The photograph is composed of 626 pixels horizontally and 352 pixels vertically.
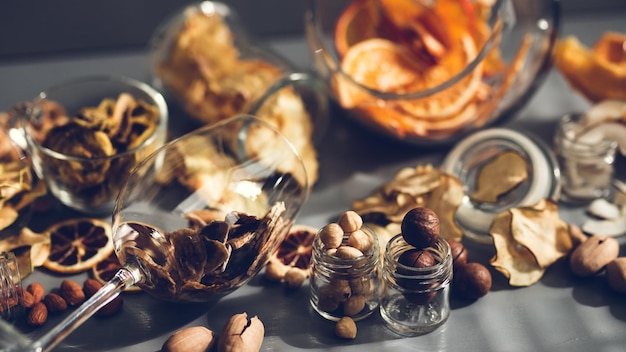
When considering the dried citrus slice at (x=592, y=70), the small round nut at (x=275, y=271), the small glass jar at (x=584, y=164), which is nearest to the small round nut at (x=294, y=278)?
the small round nut at (x=275, y=271)

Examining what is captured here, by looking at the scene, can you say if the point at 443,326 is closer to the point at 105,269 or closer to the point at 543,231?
the point at 543,231

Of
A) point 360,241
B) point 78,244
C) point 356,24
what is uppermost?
point 356,24

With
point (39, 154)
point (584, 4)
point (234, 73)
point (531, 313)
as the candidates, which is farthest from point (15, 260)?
point (584, 4)

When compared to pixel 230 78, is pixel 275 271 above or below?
below

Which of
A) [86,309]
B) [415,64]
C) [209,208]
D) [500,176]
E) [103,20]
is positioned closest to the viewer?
[86,309]

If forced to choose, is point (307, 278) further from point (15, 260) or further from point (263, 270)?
point (15, 260)

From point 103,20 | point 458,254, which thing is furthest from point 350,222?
point 103,20

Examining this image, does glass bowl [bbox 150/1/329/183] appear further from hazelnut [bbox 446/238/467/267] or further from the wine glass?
hazelnut [bbox 446/238/467/267]

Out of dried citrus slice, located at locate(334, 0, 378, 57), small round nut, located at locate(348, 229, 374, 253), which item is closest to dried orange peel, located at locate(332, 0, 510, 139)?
dried citrus slice, located at locate(334, 0, 378, 57)
